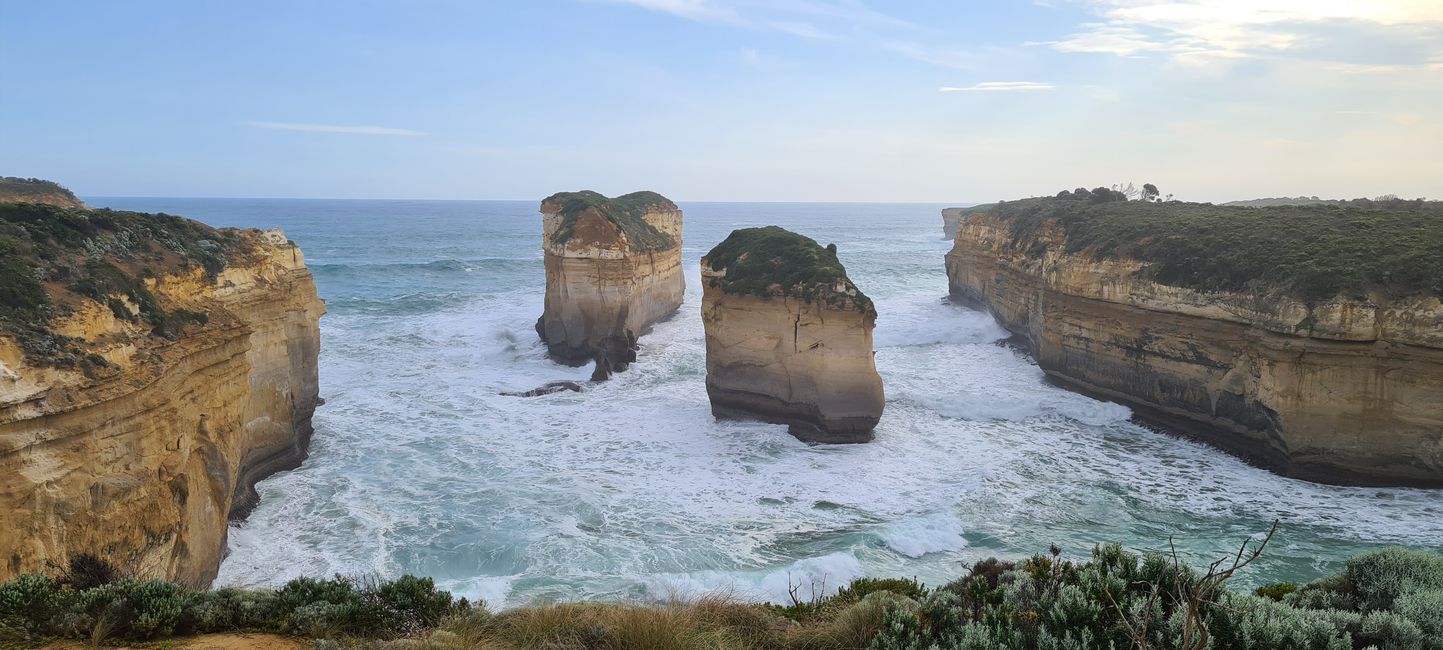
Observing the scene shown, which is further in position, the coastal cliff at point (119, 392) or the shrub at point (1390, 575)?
the coastal cliff at point (119, 392)

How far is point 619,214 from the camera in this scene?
97.9ft

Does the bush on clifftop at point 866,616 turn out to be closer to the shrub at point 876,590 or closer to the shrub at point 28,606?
the shrub at point 28,606

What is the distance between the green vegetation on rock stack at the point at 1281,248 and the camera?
48.1 feet

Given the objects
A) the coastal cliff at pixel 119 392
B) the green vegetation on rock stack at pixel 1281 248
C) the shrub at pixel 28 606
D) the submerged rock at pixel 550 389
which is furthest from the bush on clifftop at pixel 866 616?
the submerged rock at pixel 550 389

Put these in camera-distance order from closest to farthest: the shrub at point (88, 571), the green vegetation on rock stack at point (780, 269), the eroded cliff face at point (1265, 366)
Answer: the shrub at point (88, 571) → the eroded cliff face at point (1265, 366) → the green vegetation on rock stack at point (780, 269)

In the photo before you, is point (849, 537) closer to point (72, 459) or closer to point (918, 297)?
point (72, 459)

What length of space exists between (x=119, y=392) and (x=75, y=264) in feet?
8.01

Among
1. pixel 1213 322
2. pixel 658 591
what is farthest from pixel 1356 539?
pixel 658 591

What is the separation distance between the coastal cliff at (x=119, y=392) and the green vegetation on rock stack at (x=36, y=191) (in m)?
10.8

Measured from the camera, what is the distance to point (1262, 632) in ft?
15.8

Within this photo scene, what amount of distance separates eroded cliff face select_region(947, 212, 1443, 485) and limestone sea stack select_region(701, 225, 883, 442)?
648 centimetres

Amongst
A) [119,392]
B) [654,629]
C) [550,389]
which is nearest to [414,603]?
[654,629]

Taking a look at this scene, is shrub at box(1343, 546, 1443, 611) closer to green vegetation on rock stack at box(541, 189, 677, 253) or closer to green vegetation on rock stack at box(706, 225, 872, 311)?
green vegetation on rock stack at box(706, 225, 872, 311)

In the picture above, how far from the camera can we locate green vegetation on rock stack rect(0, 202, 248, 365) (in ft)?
26.7
